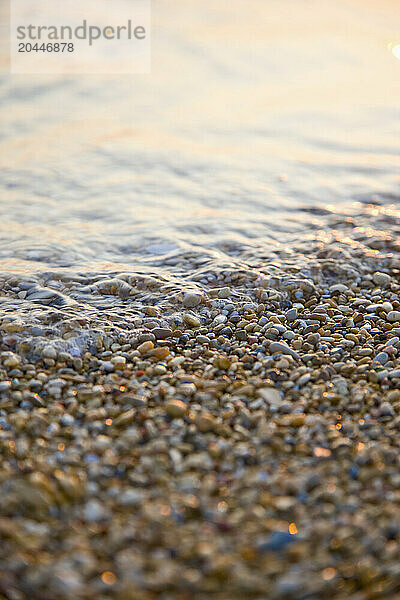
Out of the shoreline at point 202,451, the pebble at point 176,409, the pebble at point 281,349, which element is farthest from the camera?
the pebble at point 281,349

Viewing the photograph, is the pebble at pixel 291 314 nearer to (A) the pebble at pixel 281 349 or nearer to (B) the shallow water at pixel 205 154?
(A) the pebble at pixel 281 349

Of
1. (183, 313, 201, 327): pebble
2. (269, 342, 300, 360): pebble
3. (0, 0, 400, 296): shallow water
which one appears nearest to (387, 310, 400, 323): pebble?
(269, 342, 300, 360): pebble

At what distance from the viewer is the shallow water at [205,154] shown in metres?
4.84

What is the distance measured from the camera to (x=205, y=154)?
6363 millimetres

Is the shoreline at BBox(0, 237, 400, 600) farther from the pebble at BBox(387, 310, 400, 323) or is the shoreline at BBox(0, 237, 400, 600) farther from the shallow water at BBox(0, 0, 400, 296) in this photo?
the shallow water at BBox(0, 0, 400, 296)

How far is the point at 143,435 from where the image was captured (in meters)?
2.65

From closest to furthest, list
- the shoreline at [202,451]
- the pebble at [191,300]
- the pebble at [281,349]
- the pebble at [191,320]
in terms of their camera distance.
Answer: the shoreline at [202,451] < the pebble at [281,349] < the pebble at [191,320] < the pebble at [191,300]

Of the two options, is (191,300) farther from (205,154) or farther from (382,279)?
(205,154)

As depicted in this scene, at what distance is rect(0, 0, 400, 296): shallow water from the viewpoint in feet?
15.9

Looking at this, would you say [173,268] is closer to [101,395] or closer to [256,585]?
[101,395]

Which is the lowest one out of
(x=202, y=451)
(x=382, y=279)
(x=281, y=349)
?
(x=202, y=451)

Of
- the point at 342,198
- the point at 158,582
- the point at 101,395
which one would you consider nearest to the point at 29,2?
the point at 342,198

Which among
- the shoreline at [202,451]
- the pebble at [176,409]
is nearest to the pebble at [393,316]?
the shoreline at [202,451]

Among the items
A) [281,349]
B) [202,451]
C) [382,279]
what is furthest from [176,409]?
[382,279]
